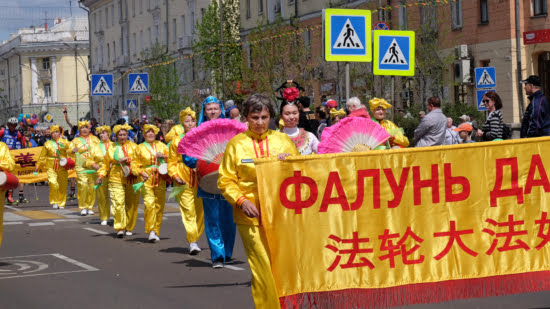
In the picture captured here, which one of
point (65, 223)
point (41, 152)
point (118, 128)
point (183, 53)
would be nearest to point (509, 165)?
point (118, 128)

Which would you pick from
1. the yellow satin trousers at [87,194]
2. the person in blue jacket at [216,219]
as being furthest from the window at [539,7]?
the person in blue jacket at [216,219]

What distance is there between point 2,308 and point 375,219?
12.4 ft

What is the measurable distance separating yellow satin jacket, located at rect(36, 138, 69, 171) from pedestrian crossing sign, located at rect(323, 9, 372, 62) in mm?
9928

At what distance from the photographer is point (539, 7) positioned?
3338 centimetres

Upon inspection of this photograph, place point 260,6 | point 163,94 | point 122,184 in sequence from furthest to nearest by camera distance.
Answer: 1. point 260,6
2. point 163,94
3. point 122,184

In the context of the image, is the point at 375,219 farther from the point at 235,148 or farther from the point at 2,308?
the point at 2,308

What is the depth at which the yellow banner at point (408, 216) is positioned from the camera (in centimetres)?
721

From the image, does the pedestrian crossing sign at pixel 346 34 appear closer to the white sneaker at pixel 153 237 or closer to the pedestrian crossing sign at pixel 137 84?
the white sneaker at pixel 153 237

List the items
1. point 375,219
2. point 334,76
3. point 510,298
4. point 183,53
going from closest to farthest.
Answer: point 375,219 < point 510,298 < point 334,76 < point 183,53

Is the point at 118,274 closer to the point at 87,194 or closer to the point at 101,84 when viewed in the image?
the point at 87,194

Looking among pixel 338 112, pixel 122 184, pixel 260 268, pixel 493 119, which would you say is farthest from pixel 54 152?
pixel 260 268

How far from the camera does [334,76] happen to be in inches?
1631

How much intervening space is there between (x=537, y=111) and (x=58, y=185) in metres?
13.8

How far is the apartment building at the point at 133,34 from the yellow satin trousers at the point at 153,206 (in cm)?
4436
